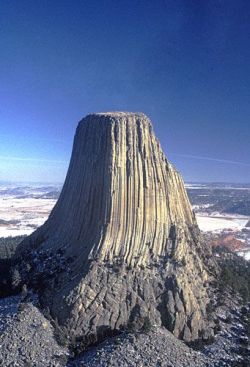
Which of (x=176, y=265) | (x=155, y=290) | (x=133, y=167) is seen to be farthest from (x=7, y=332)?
(x=133, y=167)

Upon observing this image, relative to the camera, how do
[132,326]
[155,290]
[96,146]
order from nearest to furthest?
1. [132,326]
2. [155,290]
3. [96,146]

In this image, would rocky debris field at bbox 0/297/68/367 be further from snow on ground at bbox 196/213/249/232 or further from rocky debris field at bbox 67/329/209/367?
snow on ground at bbox 196/213/249/232

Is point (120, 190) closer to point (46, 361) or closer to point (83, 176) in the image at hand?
point (83, 176)

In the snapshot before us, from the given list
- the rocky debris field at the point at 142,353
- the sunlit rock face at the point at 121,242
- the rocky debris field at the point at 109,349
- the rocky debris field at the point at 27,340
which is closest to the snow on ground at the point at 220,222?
the sunlit rock face at the point at 121,242

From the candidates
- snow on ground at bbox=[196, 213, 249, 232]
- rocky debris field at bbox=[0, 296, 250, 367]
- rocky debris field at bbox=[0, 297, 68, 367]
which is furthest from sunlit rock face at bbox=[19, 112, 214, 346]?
snow on ground at bbox=[196, 213, 249, 232]

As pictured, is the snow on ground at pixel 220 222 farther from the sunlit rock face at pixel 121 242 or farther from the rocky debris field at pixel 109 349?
the rocky debris field at pixel 109 349
